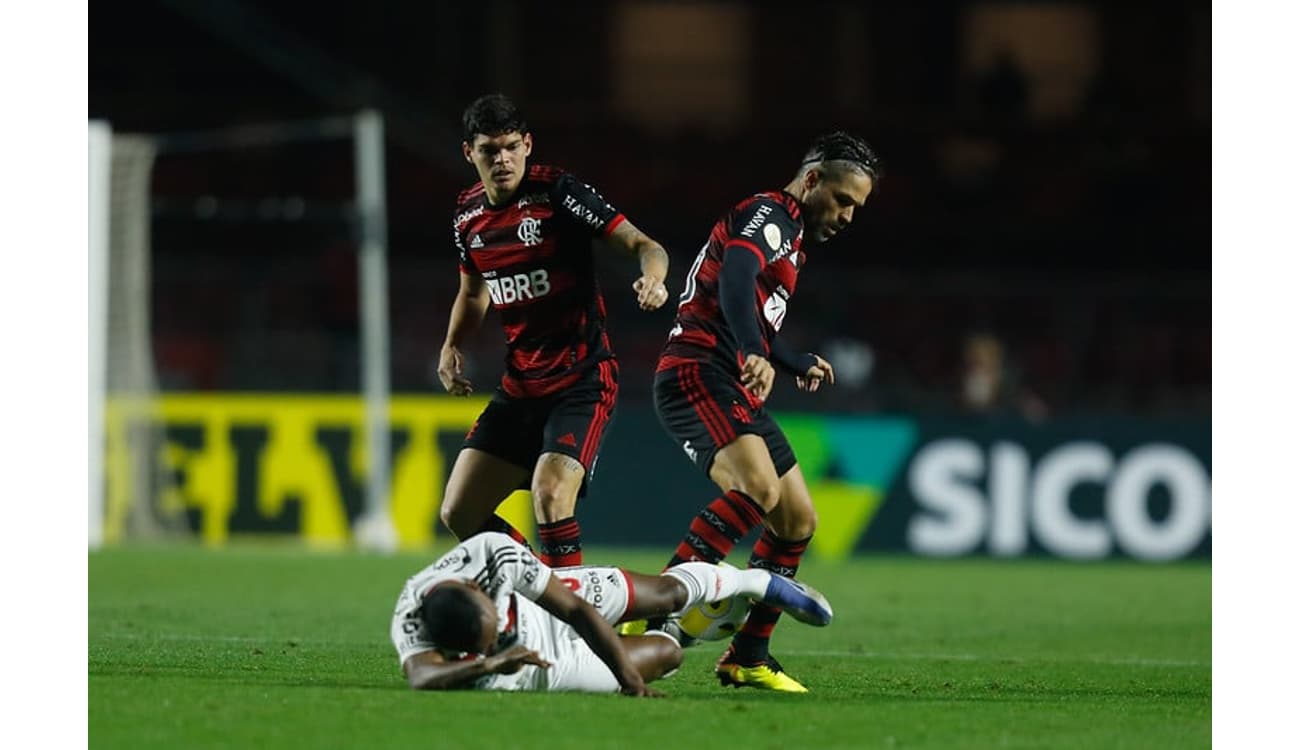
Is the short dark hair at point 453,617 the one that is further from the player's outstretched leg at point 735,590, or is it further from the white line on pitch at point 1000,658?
the white line on pitch at point 1000,658

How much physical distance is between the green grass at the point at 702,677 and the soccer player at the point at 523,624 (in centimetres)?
13

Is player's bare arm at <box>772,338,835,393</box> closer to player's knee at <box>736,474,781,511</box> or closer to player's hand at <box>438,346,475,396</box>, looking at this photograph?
player's knee at <box>736,474,781,511</box>

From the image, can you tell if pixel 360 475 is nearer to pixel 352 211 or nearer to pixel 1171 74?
pixel 352 211

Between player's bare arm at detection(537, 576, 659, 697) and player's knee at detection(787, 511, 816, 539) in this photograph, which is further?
player's knee at detection(787, 511, 816, 539)

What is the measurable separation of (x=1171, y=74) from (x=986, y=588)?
592 inches

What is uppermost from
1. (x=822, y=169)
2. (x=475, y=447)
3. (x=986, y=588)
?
(x=822, y=169)

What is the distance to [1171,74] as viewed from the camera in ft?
89.5

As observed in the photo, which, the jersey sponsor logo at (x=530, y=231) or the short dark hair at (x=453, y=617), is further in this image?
the jersey sponsor logo at (x=530, y=231)

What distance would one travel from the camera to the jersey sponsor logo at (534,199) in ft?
26.8

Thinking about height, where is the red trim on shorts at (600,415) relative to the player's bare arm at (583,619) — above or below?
above

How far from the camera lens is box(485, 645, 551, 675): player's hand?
6621mm

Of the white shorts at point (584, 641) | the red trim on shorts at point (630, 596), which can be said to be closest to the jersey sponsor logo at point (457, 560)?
the white shorts at point (584, 641)

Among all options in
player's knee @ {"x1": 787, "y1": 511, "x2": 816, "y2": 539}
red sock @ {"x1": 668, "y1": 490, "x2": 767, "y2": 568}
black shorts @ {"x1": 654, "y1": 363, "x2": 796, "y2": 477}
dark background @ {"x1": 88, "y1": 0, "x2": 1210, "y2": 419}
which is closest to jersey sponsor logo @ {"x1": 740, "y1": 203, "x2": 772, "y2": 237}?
black shorts @ {"x1": 654, "y1": 363, "x2": 796, "y2": 477}
